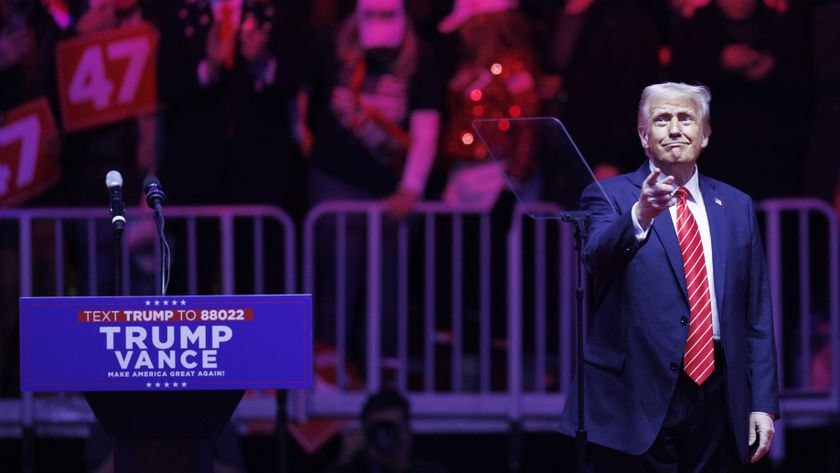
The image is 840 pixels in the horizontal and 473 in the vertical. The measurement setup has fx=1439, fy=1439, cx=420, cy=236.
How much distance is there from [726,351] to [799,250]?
3.32 meters

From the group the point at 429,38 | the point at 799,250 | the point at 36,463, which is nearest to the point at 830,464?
the point at 799,250

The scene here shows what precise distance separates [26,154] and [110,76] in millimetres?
595

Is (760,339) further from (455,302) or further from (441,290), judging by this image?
(441,290)

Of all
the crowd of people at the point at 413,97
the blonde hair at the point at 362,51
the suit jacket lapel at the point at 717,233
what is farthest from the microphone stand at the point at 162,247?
the blonde hair at the point at 362,51

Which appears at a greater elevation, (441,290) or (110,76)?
(110,76)

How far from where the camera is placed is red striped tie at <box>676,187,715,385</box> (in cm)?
420

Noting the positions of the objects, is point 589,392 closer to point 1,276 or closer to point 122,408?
point 122,408

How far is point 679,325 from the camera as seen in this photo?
4195mm

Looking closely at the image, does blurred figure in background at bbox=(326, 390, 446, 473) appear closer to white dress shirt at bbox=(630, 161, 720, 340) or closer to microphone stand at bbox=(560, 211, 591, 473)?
microphone stand at bbox=(560, 211, 591, 473)

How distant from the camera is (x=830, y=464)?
24.3ft

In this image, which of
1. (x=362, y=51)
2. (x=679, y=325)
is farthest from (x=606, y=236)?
(x=362, y=51)

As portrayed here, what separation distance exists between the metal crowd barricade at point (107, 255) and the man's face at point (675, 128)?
3204mm

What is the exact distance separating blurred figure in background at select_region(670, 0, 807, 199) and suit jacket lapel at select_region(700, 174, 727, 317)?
2.84m

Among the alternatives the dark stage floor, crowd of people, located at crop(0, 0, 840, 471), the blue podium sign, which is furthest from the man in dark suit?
the dark stage floor
